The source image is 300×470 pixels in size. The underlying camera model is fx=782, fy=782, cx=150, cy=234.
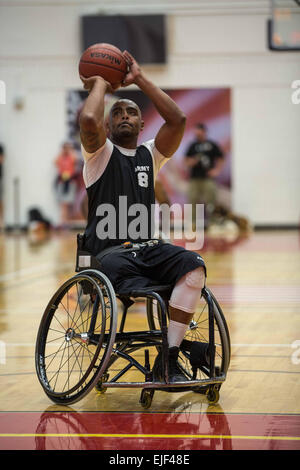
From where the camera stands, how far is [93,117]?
3520 millimetres

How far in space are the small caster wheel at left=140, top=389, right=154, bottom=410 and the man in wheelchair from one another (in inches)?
4.9

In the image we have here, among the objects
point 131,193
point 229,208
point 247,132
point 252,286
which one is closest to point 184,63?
point 247,132

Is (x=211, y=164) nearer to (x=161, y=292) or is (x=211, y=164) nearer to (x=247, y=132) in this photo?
(x=247, y=132)

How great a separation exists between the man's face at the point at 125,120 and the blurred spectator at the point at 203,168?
11714 millimetres

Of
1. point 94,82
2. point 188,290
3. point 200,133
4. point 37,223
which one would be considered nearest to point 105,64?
point 94,82

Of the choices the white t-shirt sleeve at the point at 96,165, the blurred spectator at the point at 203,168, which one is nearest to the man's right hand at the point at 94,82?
the white t-shirt sleeve at the point at 96,165

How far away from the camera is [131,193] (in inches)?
149

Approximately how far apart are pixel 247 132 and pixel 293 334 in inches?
455

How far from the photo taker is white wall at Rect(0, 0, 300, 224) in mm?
16266

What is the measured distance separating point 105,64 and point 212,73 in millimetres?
13065

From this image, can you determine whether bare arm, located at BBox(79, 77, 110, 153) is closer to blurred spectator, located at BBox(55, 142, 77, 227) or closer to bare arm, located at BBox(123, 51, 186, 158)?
bare arm, located at BBox(123, 51, 186, 158)

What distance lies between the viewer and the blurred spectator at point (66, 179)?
16.6m

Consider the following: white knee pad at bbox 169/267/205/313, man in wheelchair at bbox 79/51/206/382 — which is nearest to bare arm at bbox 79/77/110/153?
man in wheelchair at bbox 79/51/206/382

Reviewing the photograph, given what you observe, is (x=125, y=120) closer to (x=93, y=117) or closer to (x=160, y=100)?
(x=160, y=100)
